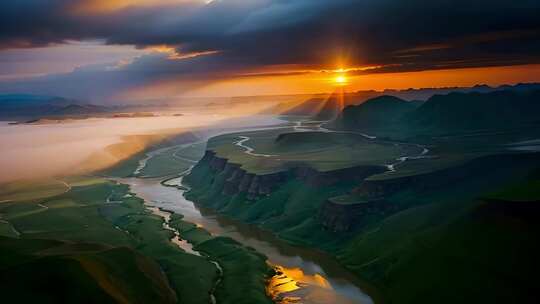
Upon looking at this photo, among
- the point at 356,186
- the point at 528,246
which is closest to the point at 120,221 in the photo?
the point at 356,186

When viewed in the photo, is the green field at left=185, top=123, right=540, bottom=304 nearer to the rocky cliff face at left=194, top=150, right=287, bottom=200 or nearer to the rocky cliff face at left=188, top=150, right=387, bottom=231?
the rocky cliff face at left=188, top=150, right=387, bottom=231

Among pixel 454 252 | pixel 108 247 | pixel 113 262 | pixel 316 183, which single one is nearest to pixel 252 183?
pixel 316 183

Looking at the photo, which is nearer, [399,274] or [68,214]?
[399,274]

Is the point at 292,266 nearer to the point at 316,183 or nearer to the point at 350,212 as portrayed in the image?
the point at 350,212

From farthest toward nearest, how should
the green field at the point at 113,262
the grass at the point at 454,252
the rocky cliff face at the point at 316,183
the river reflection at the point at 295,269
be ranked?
the rocky cliff face at the point at 316,183
the river reflection at the point at 295,269
the grass at the point at 454,252
the green field at the point at 113,262

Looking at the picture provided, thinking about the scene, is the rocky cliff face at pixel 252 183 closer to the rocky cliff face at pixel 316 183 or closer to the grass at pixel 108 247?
the rocky cliff face at pixel 316 183

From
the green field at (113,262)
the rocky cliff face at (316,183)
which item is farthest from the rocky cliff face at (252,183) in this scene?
the green field at (113,262)

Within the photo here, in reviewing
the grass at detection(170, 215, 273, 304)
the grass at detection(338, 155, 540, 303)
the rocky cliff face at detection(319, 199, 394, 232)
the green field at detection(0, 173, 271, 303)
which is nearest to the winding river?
the grass at detection(170, 215, 273, 304)

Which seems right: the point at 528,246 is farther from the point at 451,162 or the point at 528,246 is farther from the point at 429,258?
the point at 451,162
